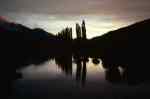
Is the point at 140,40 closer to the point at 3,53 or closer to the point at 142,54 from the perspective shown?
the point at 142,54

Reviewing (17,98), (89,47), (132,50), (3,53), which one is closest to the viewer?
(17,98)

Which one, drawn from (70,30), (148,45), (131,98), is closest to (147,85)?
(131,98)

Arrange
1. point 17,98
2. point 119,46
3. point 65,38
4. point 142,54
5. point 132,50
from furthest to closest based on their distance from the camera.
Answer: point 65,38 < point 119,46 < point 132,50 < point 142,54 < point 17,98

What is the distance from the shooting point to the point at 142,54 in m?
54.3

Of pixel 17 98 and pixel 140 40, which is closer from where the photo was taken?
pixel 17 98

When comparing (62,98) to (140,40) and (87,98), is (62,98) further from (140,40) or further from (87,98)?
(140,40)

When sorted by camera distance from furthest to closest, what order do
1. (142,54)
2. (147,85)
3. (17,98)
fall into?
(142,54)
(147,85)
(17,98)

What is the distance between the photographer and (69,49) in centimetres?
12200

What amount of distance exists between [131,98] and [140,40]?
46.9 metres

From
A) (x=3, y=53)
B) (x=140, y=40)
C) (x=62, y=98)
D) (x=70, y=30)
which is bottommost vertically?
(x=62, y=98)

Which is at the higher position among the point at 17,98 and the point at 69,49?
the point at 69,49

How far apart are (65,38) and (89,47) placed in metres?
25.2

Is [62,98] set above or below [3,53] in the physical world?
below

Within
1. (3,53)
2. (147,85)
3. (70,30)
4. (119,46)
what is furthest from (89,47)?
(147,85)
